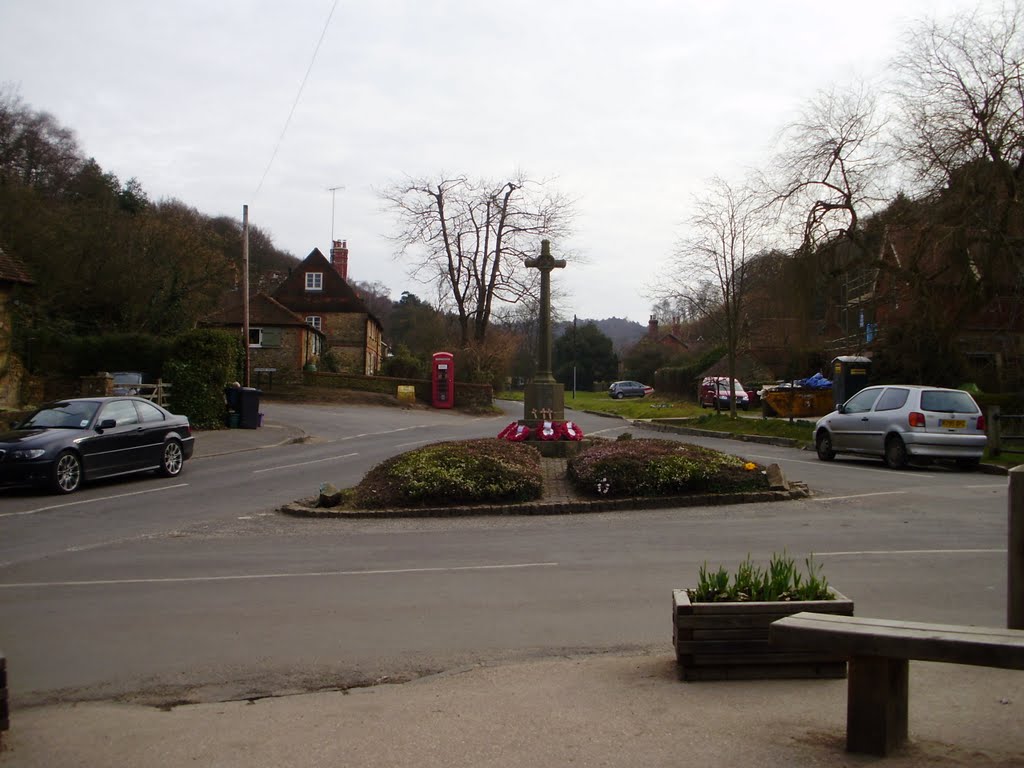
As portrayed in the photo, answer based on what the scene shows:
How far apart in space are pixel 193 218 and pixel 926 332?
161 feet

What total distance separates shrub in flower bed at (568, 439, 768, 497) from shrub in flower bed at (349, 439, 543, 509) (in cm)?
85

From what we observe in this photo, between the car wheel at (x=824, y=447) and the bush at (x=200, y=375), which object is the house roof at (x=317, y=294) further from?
the car wheel at (x=824, y=447)

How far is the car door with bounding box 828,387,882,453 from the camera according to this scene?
62.9ft

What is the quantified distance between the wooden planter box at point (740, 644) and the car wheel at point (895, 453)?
13.9 metres

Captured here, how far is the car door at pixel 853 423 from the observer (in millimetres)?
19172

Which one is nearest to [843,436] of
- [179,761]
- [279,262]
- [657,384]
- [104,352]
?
[179,761]

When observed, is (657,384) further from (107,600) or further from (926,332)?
(107,600)

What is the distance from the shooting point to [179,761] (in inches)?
171

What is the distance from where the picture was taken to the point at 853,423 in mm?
19375

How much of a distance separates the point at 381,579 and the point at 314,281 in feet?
194

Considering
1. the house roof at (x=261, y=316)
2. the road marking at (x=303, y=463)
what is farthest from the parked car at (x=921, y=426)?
the house roof at (x=261, y=316)

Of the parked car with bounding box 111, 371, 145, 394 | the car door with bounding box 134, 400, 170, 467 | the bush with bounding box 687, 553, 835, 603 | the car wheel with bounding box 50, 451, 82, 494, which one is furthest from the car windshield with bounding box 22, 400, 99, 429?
the bush with bounding box 687, 553, 835, 603

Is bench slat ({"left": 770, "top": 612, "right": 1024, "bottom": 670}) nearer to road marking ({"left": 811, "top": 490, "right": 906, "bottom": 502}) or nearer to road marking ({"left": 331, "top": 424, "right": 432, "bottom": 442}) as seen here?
road marking ({"left": 811, "top": 490, "right": 906, "bottom": 502})

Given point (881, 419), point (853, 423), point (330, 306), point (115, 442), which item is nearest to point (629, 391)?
point (330, 306)
